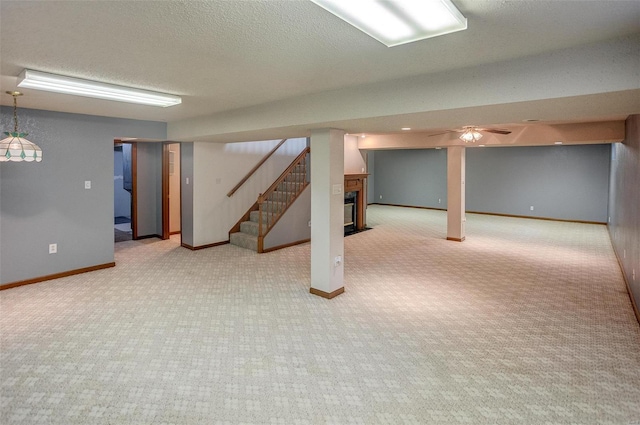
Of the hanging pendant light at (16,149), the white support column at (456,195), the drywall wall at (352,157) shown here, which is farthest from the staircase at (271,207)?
the hanging pendant light at (16,149)

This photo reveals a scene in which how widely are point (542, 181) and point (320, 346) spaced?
1031 centimetres

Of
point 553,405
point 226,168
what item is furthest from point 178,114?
point 553,405

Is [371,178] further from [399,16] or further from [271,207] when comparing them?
[399,16]

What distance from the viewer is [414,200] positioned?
46.0ft

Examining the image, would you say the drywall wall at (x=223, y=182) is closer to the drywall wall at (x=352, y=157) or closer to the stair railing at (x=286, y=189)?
the stair railing at (x=286, y=189)

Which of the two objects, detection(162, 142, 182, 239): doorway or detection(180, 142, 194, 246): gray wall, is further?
detection(162, 142, 182, 239): doorway

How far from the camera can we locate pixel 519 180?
37.5ft

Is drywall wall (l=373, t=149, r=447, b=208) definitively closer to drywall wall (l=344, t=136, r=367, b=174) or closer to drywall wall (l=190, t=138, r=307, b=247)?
drywall wall (l=344, t=136, r=367, b=174)

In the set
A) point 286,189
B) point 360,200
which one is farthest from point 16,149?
point 360,200

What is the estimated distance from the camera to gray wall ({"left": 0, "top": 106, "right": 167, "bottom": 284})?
4.79 m

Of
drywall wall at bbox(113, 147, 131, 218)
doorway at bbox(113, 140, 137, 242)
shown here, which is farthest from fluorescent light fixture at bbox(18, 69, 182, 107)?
drywall wall at bbox(113, 147, 131, 218)

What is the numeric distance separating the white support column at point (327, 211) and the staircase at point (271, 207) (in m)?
2.38

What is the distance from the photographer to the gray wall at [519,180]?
10266 mm

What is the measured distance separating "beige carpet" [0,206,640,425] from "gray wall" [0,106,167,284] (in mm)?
422
